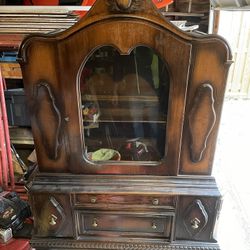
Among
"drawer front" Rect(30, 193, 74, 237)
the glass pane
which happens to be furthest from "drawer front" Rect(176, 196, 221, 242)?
"drawer front" Rect(30, 193, 74, 237)

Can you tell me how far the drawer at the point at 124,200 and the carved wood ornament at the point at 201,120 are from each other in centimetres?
22

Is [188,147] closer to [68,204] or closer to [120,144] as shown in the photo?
[120,144]

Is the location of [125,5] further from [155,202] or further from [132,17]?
[155,202]

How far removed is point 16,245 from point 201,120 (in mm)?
1119

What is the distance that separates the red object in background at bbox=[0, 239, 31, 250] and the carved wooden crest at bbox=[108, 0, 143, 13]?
1.21 m

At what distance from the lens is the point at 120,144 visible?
1177 mm

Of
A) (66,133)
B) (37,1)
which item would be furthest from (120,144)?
(37,1)

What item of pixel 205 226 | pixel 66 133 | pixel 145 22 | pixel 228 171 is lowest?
pixel 228 171

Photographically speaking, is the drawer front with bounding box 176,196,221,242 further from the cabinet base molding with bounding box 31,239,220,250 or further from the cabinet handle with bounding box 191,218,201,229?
the cabinet base molding with bounding box 31,239,220,250

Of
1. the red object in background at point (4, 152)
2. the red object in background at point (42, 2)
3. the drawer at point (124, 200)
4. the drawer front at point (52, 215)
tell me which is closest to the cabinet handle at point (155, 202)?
the drawer at point (124, 200)

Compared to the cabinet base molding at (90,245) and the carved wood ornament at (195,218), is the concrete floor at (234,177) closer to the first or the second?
the carved wood ornament at (195,218)

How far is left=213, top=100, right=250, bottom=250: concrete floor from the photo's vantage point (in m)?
1.57

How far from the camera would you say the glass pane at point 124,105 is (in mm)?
983

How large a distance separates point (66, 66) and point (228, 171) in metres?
1.76
